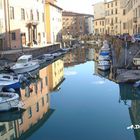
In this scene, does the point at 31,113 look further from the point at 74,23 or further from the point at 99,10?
the point at 74,23

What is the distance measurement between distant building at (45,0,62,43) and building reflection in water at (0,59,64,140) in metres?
39.1

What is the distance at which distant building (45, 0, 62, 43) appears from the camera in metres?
71.0

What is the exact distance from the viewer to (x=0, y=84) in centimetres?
2416

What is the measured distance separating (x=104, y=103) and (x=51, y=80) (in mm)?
11875

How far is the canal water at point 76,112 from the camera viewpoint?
1705 centimetres

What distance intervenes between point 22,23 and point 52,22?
2235cm

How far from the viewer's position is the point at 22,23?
52.6 m

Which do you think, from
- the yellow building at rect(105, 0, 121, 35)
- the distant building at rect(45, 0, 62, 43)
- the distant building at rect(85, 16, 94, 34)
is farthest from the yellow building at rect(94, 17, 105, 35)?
the distant building at rect(45, 0, 62, 43)

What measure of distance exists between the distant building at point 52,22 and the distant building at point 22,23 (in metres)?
5.72

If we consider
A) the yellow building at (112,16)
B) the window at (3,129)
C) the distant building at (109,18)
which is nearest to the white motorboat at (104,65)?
the window at (3,129)

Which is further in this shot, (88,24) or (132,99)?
(88,24)

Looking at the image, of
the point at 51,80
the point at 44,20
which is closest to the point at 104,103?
the point at 51,80

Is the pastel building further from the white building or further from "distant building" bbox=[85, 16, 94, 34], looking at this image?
"distant building" bbox=[85, 16, 94, 34]

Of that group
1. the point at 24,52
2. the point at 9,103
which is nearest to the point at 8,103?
the point at 9,103
